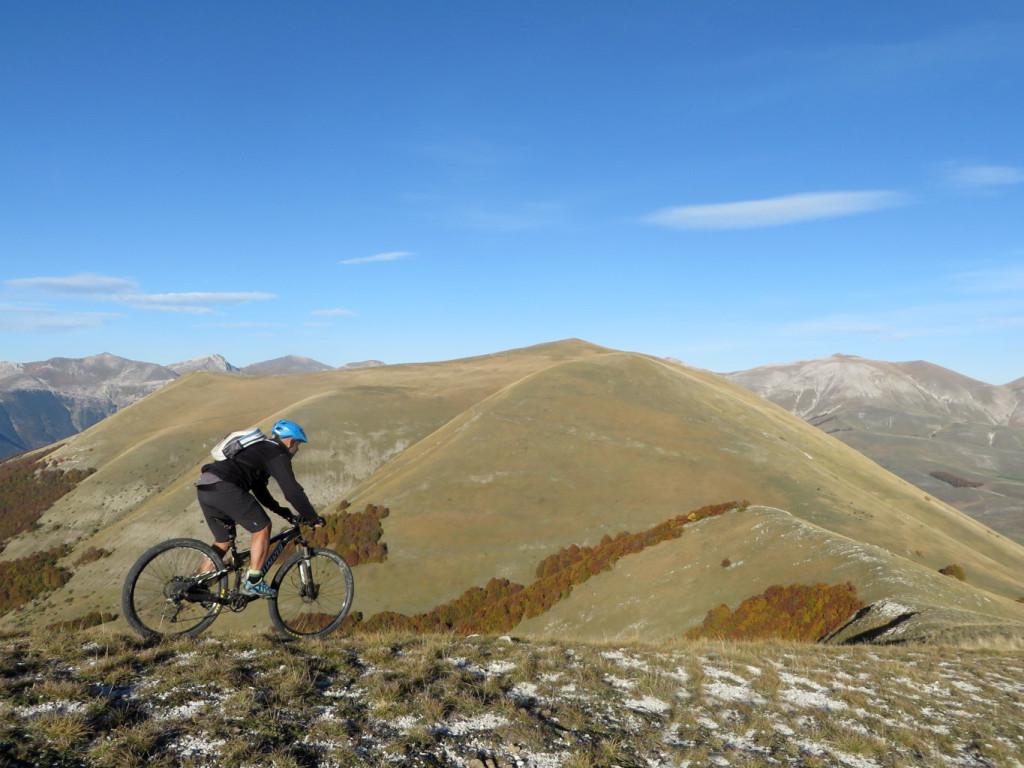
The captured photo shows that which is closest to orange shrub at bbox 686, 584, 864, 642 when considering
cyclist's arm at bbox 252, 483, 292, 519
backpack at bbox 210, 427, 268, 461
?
cyclist's arm at bbox 252, 483, 292, 519

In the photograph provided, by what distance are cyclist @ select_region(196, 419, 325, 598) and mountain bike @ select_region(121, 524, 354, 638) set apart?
30 cm

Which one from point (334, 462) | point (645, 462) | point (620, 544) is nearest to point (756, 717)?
point (620, 544)

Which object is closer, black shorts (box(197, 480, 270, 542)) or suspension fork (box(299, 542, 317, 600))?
black shorts (box(197, 480, 270, 542))

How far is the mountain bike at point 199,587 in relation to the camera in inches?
378

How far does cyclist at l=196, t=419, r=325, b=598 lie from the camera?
371 inches

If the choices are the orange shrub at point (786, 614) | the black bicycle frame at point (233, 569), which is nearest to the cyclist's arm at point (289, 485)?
the black bicycle frame at point (233, 569)

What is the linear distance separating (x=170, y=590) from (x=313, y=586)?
2.39 metres

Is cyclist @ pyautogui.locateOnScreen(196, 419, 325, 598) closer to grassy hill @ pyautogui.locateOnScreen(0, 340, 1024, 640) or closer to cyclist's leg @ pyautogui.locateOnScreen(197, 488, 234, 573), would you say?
cyclist's leg @ pyautogui.locateOnScreen(197, 488, 234, 573)

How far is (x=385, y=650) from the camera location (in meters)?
9.95

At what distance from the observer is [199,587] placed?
972cm

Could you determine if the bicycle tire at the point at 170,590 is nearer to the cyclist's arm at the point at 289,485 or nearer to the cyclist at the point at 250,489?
the cyclist at the point at 250,489

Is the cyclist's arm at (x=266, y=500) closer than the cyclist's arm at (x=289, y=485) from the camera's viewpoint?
No

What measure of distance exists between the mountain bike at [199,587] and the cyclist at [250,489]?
11.6 inches

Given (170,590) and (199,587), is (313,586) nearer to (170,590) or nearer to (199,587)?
(199,587)
